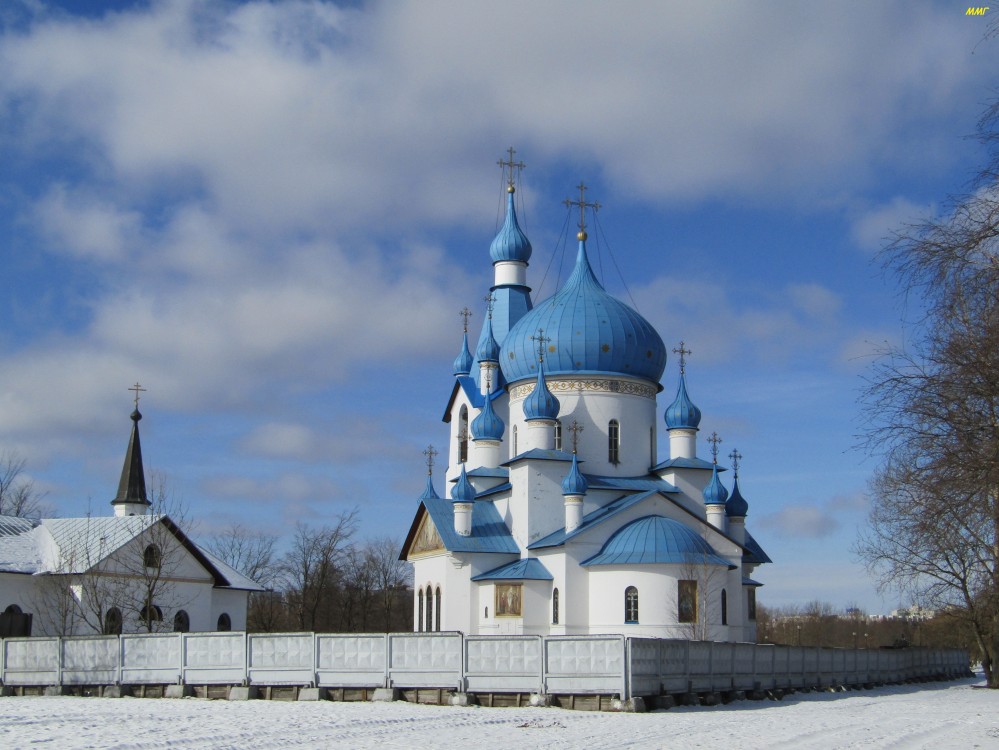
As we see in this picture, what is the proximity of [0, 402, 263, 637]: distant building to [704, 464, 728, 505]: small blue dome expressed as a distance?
14.1m

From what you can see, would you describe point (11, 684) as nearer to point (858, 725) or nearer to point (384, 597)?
point (858, 725)

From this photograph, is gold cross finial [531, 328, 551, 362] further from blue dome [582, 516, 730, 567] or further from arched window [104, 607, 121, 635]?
arched window [104, 607, 121, 635]

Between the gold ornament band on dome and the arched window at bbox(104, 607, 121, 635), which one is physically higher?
the gold ornament band on dome

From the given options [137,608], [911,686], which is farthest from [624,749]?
[137,608]

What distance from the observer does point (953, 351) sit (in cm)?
1021

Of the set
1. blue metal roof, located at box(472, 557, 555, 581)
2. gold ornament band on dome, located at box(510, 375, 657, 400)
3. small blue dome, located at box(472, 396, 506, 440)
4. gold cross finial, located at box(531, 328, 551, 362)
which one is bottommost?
blue metal roof, located at box(472, 557, 555, 581)

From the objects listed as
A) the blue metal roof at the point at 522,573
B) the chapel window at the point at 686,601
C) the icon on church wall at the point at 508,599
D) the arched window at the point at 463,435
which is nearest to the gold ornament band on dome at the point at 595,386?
the arched window at the point at 463,435

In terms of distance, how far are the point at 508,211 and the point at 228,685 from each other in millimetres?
26473

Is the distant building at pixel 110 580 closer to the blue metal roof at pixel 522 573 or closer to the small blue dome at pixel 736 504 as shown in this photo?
the blue metal roof at pixel 522 573

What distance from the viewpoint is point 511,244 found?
43.2 meters

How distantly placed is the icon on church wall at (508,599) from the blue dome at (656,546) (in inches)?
83.7

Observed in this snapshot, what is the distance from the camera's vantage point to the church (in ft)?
104

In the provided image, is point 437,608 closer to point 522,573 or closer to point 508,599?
point 508,599

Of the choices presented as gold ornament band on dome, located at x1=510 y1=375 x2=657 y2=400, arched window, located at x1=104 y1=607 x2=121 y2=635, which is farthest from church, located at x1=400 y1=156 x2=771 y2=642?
arched window, located at x1=104 y1=607 x2=121 y2=635
